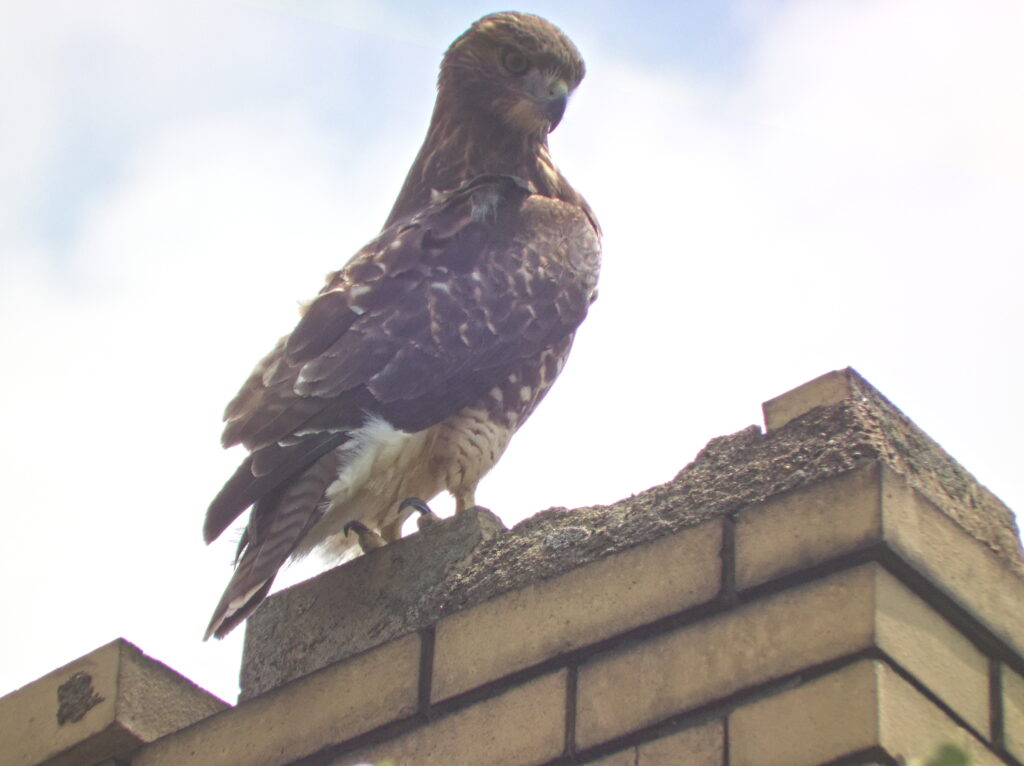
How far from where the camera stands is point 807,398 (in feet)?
8.98

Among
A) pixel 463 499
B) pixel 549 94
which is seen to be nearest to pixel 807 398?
pixel 463 499

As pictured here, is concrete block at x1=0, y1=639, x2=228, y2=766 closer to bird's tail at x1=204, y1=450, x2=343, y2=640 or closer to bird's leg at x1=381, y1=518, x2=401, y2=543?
bird's tail at x1=204, y1=450, x2=343, y2=640

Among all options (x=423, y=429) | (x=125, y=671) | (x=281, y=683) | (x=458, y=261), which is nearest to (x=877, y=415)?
(x=281, y=683)

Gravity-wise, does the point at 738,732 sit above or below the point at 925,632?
below

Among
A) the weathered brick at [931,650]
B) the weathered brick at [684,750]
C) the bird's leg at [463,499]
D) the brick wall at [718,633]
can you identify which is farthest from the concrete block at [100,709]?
the bird's leg at [463,499]

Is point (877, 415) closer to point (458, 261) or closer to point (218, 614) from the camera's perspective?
point (218, 614)

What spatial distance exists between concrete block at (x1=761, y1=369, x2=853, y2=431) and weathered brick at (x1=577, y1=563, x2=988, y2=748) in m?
0.42

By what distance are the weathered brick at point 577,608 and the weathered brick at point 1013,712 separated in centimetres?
42

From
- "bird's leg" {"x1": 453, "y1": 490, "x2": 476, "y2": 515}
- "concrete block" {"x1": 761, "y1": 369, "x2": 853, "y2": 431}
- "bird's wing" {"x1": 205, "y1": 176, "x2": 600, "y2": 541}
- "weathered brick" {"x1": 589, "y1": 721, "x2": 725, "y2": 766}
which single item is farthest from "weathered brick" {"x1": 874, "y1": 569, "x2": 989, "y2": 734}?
"bird's leg" {"x1": 453, "y1": 490, "x2": 476, "y2": 515}

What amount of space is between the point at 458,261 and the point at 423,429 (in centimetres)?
67

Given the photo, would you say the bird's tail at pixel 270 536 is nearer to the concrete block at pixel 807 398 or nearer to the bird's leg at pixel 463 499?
the bird's leg at pixel 463 499

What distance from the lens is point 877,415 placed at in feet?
8.66

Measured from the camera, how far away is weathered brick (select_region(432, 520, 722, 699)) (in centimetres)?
252

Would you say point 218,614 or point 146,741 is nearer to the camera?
point 146,741
